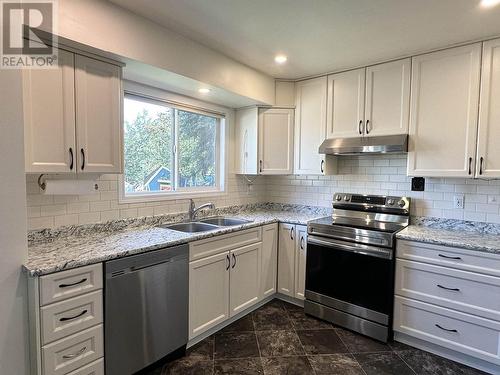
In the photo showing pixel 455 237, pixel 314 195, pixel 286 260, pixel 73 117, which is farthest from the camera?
pixel 314 195

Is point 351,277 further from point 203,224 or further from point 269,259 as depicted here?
point 203,224

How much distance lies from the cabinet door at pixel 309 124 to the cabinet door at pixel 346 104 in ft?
0.29

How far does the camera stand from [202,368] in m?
2.07

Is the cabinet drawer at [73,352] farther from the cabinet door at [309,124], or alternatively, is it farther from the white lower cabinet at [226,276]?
the cabinet door at [309,124]

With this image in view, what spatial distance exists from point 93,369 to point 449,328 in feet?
8.07

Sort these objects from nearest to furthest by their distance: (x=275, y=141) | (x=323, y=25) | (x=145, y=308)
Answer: (x=145, y=308)
(x=323, y=25)
(x=275, y=141)

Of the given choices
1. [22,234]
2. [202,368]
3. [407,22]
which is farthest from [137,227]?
[407,22]

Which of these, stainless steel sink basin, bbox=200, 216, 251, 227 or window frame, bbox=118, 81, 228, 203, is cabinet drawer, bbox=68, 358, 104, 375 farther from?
stainless steel sink basin, bbox=200, 216, 251, 227

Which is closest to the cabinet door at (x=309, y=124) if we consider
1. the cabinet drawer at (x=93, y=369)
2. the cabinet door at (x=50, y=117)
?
the cabinet door at (x=50, y=117)

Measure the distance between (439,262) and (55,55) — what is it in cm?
295

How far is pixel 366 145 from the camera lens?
8.83 ft

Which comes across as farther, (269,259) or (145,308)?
(269,259)

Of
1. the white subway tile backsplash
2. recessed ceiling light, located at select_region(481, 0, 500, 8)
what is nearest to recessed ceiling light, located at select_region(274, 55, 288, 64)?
the white subway tile backsplash

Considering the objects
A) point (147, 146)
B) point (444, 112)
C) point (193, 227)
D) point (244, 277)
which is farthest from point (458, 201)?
point (147, 146)
